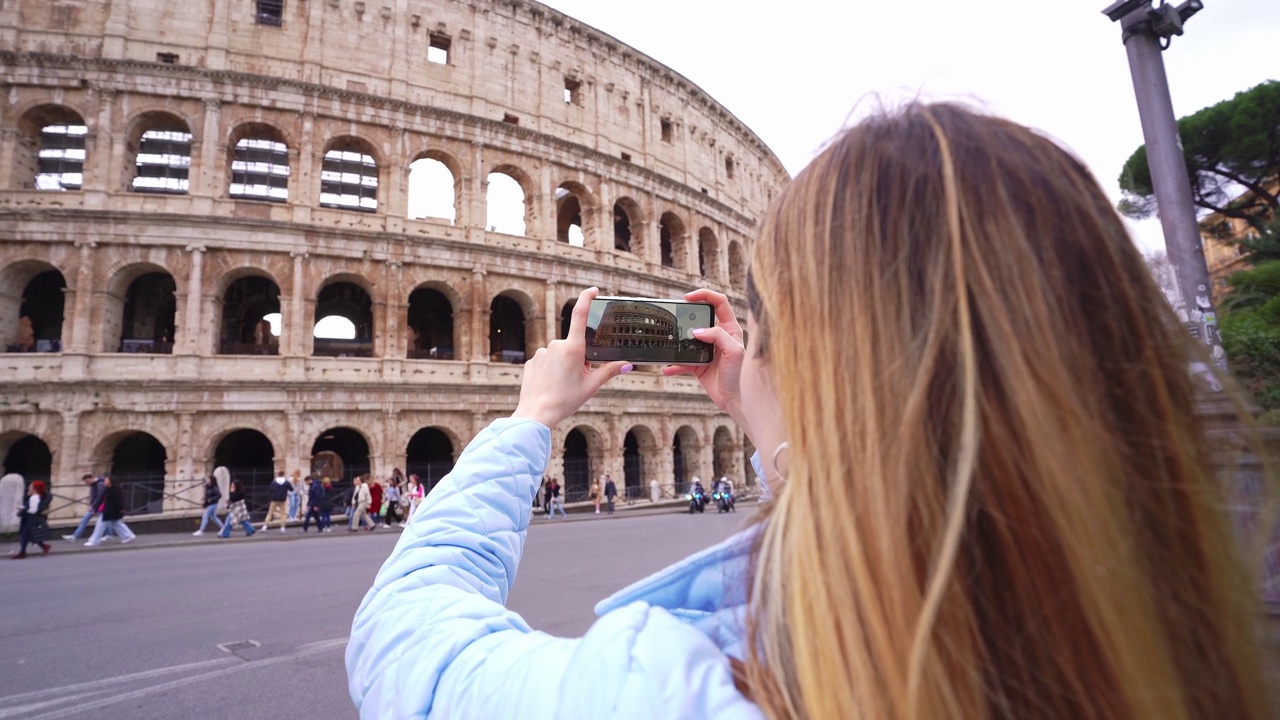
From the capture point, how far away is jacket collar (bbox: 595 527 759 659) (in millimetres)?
818

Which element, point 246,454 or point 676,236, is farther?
point 676,236

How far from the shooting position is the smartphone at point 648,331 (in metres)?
1.77

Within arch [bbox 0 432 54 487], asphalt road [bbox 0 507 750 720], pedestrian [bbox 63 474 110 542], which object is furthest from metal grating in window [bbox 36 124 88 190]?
asphalt road [bbox 0 507 750 720]

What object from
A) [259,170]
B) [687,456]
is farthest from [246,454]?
[687,456]

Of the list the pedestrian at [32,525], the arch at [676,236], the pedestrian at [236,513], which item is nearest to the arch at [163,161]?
the pedestrian at [236,513]

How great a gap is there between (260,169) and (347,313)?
28.2 feet

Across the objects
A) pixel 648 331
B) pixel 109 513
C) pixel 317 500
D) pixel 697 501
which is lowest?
pixel 697 501

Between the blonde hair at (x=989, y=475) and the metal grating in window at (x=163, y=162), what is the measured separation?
3133 cm

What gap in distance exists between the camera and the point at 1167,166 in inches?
195

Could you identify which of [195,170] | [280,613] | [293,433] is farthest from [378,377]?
[280,613]

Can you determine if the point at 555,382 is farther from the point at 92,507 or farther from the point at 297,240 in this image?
the point at 297,240

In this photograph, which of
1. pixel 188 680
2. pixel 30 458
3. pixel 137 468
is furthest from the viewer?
pixel 137 468

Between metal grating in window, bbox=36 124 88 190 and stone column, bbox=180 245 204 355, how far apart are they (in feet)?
32.1

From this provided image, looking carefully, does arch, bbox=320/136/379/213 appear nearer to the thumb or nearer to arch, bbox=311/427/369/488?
arch, bbox=311/427/369/488
